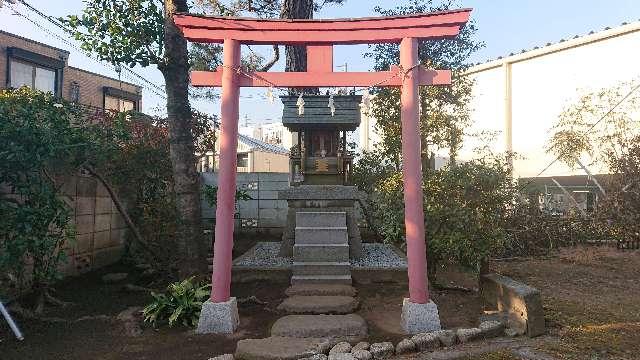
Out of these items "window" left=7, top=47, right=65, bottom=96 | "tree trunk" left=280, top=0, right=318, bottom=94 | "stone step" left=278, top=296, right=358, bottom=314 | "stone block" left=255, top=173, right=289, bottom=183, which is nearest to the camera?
"stone step" left=278, top=296, right=358, bottom=314

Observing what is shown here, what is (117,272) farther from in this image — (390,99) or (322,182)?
(390,99)

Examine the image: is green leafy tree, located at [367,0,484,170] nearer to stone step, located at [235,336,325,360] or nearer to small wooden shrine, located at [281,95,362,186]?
small wooden shrine, located at [281,95,362,186]

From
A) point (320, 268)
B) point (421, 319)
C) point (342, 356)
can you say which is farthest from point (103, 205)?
point (421, 319)

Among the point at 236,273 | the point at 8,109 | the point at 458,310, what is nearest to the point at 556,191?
the point at 458,310

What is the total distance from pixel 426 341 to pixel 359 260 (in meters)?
4.18

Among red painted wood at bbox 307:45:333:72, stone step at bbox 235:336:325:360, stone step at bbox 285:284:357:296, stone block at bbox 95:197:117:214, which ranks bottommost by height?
stone step at bbox 235:336:325:360

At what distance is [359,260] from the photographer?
906cm

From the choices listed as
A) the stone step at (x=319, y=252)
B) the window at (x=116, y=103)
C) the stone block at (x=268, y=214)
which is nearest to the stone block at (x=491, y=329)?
the stone step at (x=319, y=252)

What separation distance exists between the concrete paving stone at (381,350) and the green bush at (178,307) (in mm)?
2577

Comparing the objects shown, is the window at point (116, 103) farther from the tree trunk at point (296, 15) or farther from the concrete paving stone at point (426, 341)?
the concrete paving stone at point (426, 341)

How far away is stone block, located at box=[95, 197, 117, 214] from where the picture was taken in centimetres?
934

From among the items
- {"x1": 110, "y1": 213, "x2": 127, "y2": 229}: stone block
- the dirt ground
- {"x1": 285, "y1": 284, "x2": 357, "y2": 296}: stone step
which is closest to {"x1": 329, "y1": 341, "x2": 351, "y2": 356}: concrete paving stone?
the dirt ground

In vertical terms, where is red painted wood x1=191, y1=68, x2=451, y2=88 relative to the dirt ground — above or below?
above

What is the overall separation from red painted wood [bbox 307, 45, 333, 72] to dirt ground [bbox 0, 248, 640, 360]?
370 cm
